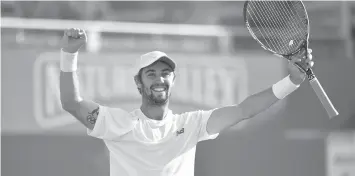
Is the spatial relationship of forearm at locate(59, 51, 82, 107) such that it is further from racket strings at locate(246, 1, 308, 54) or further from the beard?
racket strings at locate(246, 1, 308, 54)

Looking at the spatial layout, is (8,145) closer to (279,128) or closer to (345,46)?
(279,128)

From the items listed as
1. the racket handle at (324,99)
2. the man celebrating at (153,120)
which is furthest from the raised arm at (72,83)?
the racket handle at (324,99)

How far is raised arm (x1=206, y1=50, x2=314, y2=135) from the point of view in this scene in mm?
3695

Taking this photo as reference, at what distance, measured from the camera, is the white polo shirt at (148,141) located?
12.2 ft

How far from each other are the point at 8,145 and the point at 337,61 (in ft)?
12.1

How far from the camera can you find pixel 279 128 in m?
7.70

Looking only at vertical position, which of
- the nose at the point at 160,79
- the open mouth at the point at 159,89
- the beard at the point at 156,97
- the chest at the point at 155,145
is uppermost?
the nose at the point at 160,79

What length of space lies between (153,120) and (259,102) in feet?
1.86

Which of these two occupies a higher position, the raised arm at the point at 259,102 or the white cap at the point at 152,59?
the white cap at the point at 152,59

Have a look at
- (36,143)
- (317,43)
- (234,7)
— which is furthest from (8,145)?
(317,43)

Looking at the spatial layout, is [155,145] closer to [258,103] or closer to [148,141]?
[148,141]

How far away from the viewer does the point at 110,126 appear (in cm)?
379

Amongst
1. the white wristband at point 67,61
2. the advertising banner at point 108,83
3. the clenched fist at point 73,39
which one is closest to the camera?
the clenched fist at point 73,39

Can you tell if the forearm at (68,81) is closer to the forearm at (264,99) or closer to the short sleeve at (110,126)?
the short sleeve at (110,126)
